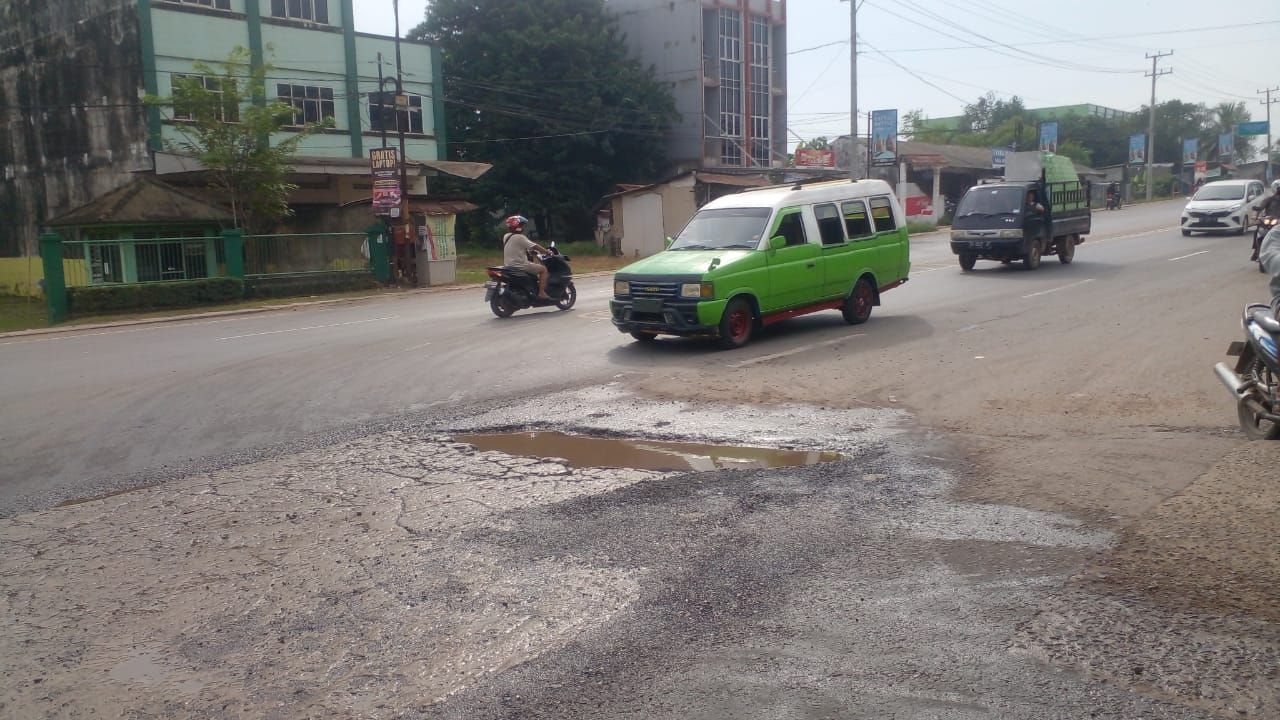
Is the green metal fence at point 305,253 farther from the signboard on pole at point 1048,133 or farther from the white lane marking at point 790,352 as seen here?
the signboard on pole at point 1048,133

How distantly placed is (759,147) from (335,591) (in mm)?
60266

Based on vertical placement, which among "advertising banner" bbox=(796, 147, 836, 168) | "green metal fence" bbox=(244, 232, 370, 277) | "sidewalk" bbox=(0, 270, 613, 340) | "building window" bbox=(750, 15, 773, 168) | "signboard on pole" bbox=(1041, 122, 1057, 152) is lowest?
"sidewalk" bbox=(0, 270, 613, 340)

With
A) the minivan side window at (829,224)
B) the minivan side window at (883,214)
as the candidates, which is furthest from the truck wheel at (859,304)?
the minivan side window at (883,214)

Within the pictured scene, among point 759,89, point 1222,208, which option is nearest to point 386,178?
point 1222,208

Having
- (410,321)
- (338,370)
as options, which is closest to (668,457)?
(338,370)

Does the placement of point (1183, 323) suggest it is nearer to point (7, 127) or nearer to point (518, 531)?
point (518, 531)

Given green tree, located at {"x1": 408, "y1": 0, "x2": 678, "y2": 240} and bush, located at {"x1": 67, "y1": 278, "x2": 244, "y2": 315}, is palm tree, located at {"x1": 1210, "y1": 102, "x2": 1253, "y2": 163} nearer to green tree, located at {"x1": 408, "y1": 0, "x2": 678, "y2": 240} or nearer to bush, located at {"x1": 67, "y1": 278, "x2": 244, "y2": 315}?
green tree, located at {"x1": 408, "y1": 0, "x2": 678, "y2": 240}

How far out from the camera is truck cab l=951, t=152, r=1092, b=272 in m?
24.0

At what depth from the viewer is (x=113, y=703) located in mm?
4062

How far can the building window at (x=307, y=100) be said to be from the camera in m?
38.7

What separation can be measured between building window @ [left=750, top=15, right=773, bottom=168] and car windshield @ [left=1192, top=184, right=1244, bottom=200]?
1211 inches

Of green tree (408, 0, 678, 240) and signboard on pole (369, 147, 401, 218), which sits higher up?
green tree (408, 0, 678, 240)

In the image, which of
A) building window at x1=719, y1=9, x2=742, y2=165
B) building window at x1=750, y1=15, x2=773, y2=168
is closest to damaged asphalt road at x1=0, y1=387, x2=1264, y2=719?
building window at x1=719, y1=9, x2=742, y2=165

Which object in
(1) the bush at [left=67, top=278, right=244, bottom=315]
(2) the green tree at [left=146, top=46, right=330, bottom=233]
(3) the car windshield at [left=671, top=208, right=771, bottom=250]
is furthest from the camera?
(2) the green tree at [left=146, top=46, right=330, bottom=233]
